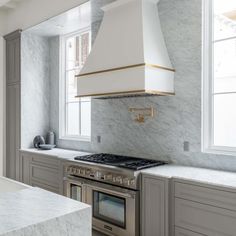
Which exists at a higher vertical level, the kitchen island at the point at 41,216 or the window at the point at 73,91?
the window at the point at 73,91

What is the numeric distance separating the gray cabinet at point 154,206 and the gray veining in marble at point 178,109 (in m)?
0.61

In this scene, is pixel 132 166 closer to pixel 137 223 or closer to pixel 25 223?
pixel 137 223

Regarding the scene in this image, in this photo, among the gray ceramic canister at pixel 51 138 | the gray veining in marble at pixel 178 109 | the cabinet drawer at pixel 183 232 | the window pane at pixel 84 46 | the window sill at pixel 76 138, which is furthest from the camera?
the gray ceramic canister at pixel 51 138

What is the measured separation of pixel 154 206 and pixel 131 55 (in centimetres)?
156

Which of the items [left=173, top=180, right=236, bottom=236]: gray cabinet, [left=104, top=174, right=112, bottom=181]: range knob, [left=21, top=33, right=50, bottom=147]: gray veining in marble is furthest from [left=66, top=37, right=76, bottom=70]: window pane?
[left=173, top=180, right=236, bottom=236]: gray cabinet

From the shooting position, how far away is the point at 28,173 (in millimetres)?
4500

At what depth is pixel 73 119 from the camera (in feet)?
15.9

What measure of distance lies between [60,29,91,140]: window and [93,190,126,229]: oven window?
146cm

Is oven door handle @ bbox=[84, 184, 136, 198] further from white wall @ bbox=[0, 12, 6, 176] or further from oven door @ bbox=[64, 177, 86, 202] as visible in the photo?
white wall @ bbox=[0, 12, 6, 176]

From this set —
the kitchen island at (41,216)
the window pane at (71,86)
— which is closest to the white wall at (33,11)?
the window pane at (71,86)

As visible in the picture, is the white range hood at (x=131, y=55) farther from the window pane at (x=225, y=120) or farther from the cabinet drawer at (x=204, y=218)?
the cabinet drawer at (x=204, y=218)

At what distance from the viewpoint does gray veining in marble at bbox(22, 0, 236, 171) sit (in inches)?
116

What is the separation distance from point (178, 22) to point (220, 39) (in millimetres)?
512

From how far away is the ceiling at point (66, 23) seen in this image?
12.2 feet
